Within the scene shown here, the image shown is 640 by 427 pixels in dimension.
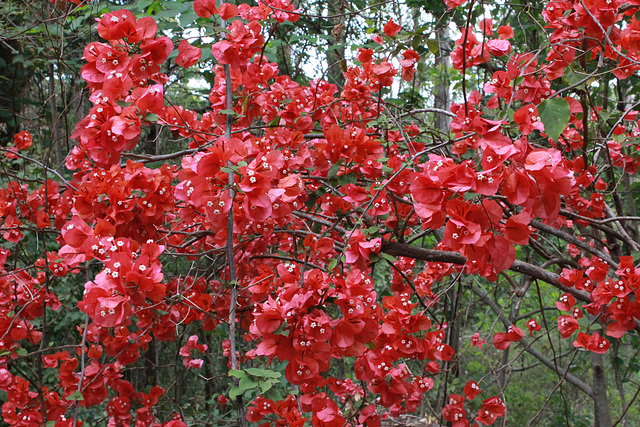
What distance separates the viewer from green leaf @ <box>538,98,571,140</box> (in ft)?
3.63

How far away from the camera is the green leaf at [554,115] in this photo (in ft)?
3.63

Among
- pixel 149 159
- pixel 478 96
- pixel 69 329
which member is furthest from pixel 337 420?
pixel 69 329

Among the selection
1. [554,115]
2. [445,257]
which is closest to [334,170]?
[445,257]

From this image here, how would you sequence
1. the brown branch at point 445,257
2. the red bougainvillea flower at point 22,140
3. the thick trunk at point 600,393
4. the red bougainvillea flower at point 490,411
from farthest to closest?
the thick trunk at point 600,393, the red bougainvillea flower at point 22,140, the red bougainvillea flower at point 490,411, the brown branch at point 445,257

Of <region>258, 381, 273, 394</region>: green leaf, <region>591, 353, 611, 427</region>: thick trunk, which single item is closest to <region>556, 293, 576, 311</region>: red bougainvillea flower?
<region>591, 353, 611, 427</region>: thick trunk

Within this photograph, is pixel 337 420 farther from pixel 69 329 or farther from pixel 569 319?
pixel 69 329

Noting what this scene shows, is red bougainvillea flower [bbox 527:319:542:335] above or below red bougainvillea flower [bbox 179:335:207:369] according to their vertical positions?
above

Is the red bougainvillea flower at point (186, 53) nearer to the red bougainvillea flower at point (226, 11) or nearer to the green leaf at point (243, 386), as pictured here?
A: the red bougainvillea flower at point (226, 11)

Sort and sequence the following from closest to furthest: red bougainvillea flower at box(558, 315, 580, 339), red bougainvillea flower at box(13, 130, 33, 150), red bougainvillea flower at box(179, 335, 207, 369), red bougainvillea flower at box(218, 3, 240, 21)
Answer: red bougainvillea flower at box(218, 3, 240, 21)
red bougainvillea flower at box(558, 315, 580, 339)
red bougainvillea flower at box(13, 130, 33, 150)
red bougainvillea flower at box(179, 335, 207, 369)

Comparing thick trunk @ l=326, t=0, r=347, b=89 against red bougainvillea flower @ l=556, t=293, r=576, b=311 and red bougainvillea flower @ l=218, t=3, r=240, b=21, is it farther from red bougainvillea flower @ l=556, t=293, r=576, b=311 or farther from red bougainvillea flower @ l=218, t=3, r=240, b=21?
red bougainvillea flower @ l=556, t=293, r=576, b=311

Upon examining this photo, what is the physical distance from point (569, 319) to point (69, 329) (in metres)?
3.43

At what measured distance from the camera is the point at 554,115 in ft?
3.72

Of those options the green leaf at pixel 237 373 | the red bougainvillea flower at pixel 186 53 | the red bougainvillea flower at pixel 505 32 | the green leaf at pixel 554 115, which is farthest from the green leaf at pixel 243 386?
the red bougainvillea flower at pixel 505 32

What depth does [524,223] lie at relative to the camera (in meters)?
0.99
